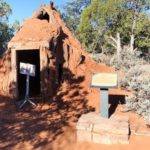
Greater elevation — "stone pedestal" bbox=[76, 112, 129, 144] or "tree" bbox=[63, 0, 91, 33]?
"tree" bbox=[63, 0, 91, 33]

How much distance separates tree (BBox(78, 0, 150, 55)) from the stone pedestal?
2061 cm

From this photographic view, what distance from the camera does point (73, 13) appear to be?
126 ft

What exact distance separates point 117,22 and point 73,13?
11.6 meters

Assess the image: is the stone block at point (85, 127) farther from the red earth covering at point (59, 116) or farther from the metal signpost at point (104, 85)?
the metal signpost at point (104, 85)

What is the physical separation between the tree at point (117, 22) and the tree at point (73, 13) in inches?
348

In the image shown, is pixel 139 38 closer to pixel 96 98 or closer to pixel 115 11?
pixel 115 11

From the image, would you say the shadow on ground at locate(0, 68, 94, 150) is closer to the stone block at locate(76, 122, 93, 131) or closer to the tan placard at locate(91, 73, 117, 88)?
the stone block at locate(76, 122, 93, 131)

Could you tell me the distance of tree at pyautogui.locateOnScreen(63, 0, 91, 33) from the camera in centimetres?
3734

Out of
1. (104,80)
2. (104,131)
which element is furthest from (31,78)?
(104,131)

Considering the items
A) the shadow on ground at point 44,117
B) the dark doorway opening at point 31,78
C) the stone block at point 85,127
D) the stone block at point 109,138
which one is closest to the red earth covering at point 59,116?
the shadow on ground at point 44,117

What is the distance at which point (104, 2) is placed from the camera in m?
27.5

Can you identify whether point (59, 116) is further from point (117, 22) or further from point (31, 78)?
point (117, 22)

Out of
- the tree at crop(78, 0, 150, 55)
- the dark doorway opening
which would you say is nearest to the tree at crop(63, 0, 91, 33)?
the tree at crop(78, 0, 150, 55)

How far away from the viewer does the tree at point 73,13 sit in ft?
123
